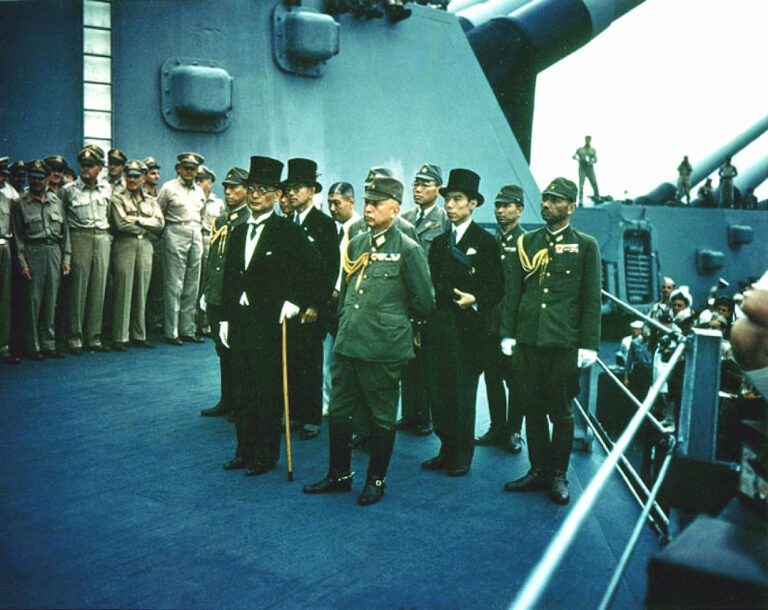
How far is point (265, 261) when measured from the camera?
3637 millimetres

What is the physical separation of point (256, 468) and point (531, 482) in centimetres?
129

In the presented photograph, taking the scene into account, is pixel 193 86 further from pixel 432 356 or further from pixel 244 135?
pixel 432 356

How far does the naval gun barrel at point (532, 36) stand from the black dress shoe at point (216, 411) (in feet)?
22.5

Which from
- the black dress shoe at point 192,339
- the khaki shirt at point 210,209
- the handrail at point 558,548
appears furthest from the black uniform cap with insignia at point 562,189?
the black dress shoe at point 192,339

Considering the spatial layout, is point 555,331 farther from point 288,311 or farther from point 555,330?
point 288,311

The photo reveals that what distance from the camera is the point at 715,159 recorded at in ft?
50.9

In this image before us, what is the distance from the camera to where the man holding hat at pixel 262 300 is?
362 centimetres

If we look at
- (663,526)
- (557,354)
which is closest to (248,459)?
(557,354)

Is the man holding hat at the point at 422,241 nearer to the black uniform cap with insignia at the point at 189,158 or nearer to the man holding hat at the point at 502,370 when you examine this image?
the man holding hat at the point at 502,370

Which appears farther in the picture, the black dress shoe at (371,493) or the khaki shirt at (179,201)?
the khaki shirt at (179,201)

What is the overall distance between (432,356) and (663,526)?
1415 millimetres

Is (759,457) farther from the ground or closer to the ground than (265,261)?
closer to the ground

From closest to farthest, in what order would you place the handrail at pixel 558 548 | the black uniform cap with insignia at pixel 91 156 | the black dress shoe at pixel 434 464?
1. the handrail at pixel 558 548
2. the black dress shoe at pixel 434 464
3. the black uniform cap with insignia at pixel 91 156

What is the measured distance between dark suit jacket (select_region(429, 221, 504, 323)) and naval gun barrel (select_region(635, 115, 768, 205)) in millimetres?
12096
